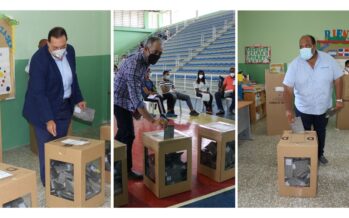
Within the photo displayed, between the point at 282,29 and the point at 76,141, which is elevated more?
the point at 282,29

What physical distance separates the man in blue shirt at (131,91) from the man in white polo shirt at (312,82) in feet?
4.81

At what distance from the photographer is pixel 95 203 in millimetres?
2426

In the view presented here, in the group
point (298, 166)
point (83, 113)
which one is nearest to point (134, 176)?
point (83, 113)

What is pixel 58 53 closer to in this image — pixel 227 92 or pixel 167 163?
pixel 167 163

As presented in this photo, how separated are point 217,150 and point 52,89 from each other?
1.26 m

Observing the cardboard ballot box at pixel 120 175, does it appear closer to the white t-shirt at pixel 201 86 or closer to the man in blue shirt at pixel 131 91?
the man in blue shirt at pixel 131 91

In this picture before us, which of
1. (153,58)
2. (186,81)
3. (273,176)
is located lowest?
(273,176)

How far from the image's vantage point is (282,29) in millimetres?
5957

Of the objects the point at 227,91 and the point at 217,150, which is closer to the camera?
→ the point at 227,91

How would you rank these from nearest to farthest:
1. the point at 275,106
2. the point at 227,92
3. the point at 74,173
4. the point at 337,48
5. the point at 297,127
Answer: the point at 227,92
the point at 74,173
the point at 297,127
the point at 275,106
the point at 337,48

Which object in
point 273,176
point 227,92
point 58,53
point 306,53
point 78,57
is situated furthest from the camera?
point 78,57

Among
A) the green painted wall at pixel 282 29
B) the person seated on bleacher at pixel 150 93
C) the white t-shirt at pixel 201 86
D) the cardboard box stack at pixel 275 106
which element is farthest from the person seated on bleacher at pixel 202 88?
the green painted wall at pixel 282 29

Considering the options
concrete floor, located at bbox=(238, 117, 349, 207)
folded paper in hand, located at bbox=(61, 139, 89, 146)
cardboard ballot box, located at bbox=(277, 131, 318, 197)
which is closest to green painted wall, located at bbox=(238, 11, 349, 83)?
concrete floor, located at bbox=(238, 117, 349, 207)
